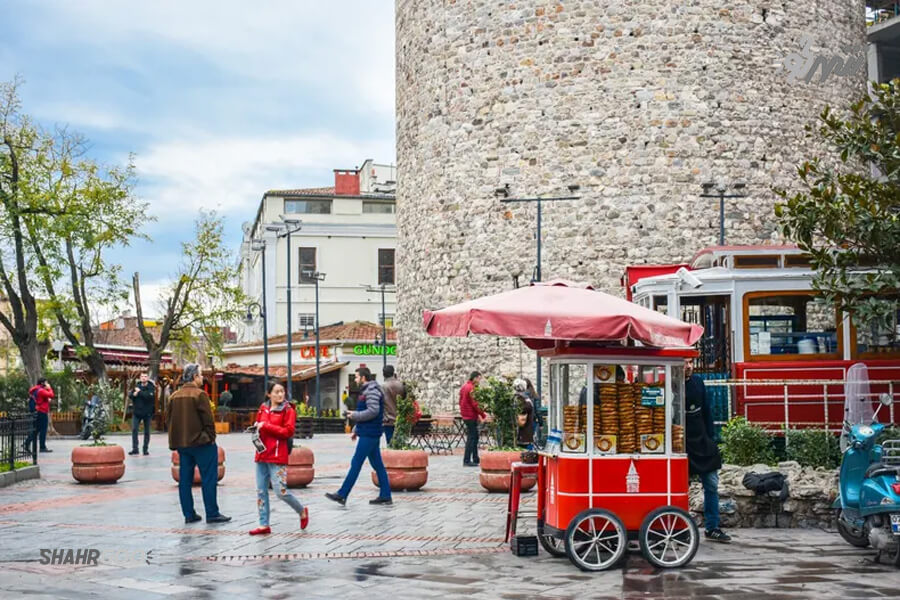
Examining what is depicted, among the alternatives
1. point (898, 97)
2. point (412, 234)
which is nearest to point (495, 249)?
point (412, 234)

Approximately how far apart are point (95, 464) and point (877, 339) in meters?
10.5

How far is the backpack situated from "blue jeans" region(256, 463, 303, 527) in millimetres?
4447

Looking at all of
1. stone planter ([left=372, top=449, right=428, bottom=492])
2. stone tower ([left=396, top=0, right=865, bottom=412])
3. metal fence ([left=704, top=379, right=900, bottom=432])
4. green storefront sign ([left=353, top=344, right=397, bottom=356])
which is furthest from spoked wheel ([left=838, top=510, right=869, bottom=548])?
green storefront sign ([left=353, top=344, right=397, bottom=356])

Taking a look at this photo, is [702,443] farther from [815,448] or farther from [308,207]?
[308,207]

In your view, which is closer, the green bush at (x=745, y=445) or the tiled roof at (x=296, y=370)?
the green bush at (x=745, y=445)

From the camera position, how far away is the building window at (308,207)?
56.4 meters

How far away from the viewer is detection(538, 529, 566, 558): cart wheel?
977cm

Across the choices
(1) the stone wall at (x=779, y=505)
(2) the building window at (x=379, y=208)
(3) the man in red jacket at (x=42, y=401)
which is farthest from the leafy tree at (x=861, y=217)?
(2) the building window at (x=379, y=208)

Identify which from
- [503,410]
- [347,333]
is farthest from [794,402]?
[347,333]

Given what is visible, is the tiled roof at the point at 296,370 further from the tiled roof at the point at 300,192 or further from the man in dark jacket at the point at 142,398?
the man in dark jacket at the point at 142,398

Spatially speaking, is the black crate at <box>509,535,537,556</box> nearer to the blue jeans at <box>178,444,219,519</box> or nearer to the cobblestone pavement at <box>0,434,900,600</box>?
the cobblestone pavement at <box>0,434,900,600</box>

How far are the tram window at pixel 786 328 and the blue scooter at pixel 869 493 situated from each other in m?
3.70

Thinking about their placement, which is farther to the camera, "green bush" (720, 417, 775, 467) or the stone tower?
the stone tower

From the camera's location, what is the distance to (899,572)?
8914mm
